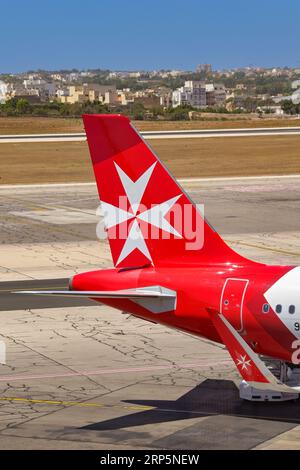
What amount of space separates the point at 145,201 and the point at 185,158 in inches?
3478

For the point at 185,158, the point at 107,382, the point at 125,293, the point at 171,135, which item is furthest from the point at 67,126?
the point at 125,293

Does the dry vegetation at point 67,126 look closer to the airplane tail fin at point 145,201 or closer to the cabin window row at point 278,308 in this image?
the airplane tail fin at point 145,201

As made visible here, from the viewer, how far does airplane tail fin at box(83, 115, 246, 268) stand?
1132 inches

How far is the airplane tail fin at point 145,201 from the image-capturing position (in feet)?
94.3

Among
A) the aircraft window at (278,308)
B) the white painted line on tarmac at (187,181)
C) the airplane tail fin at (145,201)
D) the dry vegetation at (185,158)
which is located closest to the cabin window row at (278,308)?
the aircraft window at (278,308)

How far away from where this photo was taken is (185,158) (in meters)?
117

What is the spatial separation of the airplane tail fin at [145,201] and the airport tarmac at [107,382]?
3853 millimetres

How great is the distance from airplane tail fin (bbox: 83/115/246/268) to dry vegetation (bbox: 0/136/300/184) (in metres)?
69.6

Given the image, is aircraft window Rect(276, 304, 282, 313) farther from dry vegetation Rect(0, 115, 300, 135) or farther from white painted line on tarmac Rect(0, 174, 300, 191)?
dry vegetation Rect(0, 115, 300, 135)

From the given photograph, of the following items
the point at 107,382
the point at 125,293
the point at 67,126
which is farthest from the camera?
the point at 67,126

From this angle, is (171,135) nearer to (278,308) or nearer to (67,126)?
(67,126)

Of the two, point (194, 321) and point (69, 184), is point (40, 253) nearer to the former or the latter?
point (194, 321)

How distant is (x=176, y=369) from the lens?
105 feet
